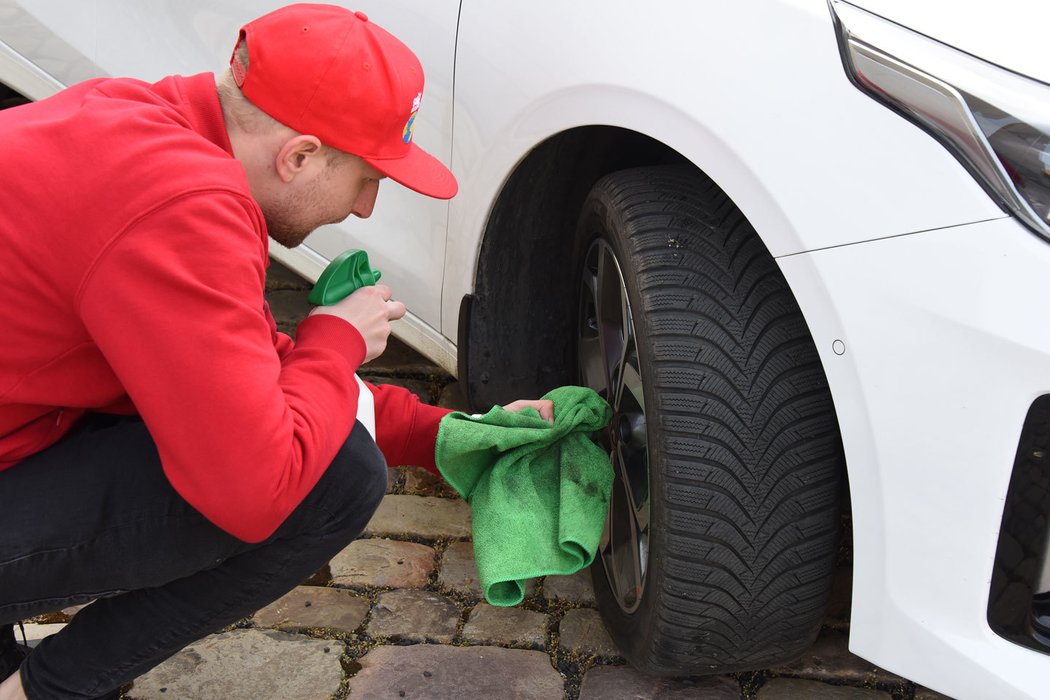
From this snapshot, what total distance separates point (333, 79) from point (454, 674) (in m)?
1.07

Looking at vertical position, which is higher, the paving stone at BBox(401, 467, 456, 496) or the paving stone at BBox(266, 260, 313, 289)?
the paving stone at BBox(266, 260, 313, 289)

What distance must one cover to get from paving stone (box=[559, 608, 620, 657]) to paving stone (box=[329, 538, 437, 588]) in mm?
314

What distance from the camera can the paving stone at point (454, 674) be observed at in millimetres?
2004

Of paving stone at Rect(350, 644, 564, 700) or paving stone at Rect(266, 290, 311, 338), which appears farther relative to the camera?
paving stone at Rect(266, 290, 311, 338)

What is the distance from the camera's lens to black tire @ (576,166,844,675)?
170cm

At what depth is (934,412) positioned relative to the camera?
141 centimetres

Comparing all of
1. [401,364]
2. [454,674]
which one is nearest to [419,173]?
[454,674]

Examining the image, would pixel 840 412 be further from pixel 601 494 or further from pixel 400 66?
pixel 400 66

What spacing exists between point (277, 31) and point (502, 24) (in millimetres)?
492

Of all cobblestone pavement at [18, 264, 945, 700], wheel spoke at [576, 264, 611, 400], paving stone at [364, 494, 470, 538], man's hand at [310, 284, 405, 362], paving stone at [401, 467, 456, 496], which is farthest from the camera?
paving stone at [401, 467, 456, 496]

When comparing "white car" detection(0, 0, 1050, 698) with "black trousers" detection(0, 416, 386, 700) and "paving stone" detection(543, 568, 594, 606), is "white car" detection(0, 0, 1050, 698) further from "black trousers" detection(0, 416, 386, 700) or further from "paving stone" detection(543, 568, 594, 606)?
"black trousers" detection(0, 416, 386, 700)

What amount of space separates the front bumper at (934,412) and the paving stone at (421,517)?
1.09m

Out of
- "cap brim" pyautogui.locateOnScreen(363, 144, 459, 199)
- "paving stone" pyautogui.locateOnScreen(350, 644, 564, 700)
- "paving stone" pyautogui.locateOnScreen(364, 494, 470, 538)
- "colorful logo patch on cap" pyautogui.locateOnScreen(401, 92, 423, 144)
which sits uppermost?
"colorful logo patch on cap" pyautogui.locateOnScreen(401, 92, 423, 144)

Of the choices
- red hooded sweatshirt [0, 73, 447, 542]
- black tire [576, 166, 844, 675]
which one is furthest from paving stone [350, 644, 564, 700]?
red hooded sweatshirt [0, 73, 447, 542]
